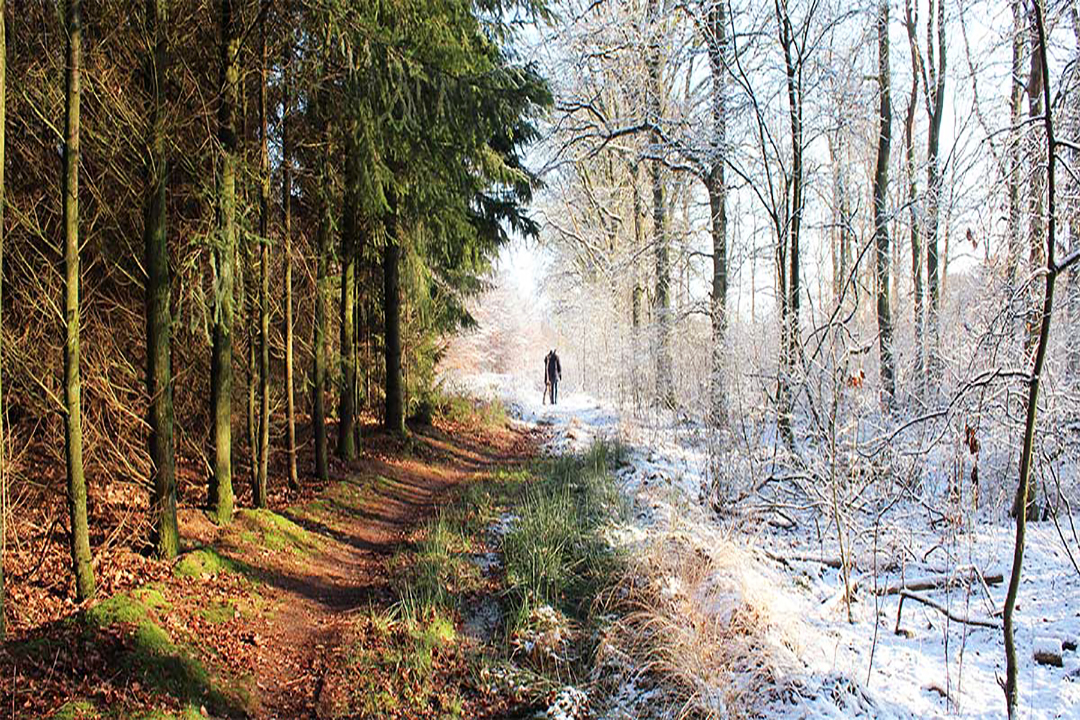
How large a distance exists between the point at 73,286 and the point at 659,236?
11.3 metres

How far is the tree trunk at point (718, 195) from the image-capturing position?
8.87 meters

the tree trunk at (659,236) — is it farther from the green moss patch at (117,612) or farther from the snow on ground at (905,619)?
the green moss patch at (117,612)

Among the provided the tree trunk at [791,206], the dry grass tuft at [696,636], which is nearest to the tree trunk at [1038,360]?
the dry grass tuft at [696,636]

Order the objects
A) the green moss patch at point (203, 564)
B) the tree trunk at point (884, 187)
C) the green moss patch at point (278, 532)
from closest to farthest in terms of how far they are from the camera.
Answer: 1. the green moss patch at point (203, 564)
2. the green moss patch at point (278, 532)
3. the tree trunk at point (884, 187)

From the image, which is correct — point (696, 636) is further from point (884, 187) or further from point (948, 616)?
point (884, 187)

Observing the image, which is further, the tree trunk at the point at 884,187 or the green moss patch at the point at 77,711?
the tree trunk at the point at 884,187

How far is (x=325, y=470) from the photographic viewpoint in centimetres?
850

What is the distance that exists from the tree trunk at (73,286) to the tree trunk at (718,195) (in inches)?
270

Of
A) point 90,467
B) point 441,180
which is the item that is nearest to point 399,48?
point 441,180

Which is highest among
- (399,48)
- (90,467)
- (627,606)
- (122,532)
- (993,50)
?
(399,48)

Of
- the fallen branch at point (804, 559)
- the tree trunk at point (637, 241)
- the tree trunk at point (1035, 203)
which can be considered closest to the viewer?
the tree trunk at point (1035, 203)

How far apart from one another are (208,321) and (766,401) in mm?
6314

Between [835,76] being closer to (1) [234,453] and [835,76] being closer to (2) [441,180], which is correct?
(2) [441,180]

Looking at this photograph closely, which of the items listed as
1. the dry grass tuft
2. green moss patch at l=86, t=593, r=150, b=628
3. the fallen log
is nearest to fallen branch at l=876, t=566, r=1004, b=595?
the fallen log
